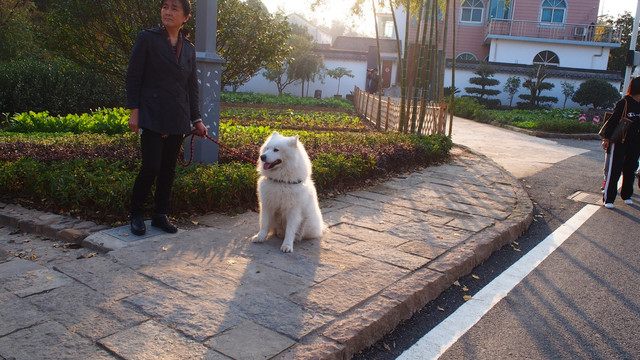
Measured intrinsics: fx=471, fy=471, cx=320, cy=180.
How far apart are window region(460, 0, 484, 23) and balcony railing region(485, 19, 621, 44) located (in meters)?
1.44

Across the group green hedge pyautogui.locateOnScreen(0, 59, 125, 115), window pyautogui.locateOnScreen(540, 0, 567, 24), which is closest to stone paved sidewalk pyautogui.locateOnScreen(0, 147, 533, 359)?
green hedge pyautogui.locateOnScreen(0, 59, 125, 115)

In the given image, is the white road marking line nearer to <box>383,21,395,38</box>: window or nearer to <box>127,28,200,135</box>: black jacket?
<box>127,28,200,135</box>: black jacket

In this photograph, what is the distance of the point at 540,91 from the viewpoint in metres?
27.2

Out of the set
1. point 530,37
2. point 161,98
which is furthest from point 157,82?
point 530,37

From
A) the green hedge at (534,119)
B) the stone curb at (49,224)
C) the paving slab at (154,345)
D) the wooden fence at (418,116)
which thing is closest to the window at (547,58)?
the green hedge at (534,119)

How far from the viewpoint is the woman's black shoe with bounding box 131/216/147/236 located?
4000mm

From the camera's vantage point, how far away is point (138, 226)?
4016 mm

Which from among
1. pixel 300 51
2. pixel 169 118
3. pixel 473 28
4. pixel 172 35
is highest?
pixel 473 28

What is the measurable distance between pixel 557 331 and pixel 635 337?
1.63 feet

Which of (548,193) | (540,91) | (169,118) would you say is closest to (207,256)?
(169,118)

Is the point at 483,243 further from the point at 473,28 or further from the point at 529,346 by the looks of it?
the point at 473,28

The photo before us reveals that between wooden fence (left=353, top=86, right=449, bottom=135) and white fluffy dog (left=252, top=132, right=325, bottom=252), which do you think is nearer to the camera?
white fluffy dog (left=252, top=132, right=325, bottom=252)

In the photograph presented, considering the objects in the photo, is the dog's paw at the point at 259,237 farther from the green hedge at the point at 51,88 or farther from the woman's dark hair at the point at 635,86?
the green hedge at the point at 51,88

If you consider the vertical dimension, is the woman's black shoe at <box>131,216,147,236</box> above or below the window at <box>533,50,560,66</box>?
below
